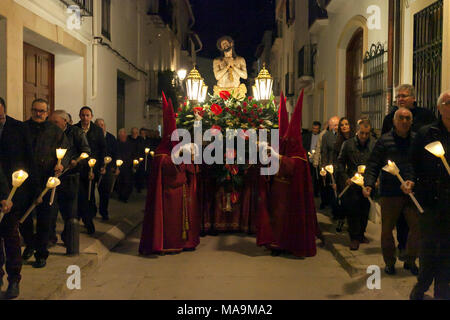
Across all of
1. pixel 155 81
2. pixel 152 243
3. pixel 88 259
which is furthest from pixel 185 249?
pixel 155 81

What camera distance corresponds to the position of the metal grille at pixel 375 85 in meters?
10.9

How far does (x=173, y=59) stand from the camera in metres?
32.1

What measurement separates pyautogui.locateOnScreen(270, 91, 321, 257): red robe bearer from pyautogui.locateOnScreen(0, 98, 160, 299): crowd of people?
2758mm

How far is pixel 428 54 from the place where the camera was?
8727mm

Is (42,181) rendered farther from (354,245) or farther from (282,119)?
(354,245)

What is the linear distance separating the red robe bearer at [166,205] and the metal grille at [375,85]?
204 inches

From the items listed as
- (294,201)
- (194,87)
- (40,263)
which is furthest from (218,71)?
(40,263)

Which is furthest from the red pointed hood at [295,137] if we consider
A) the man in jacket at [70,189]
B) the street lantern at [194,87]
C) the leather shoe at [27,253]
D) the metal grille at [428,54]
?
the street lantern at [194,87]

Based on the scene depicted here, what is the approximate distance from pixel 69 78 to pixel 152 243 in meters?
6.38

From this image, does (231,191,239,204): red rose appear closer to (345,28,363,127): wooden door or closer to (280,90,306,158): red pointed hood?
(280,90,306,158): red pointed hood

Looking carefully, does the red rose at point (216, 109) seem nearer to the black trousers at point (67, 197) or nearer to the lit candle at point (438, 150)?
the black trousers at point (67, 197)

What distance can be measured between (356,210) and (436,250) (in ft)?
8.62

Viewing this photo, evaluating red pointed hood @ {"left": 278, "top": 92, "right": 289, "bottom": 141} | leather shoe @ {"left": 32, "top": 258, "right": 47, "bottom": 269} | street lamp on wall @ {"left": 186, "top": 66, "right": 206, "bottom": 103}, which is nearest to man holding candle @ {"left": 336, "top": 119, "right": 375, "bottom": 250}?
red pointed hood @ {"left": 278, "top": 92, "right": 289, "bottom": 141}

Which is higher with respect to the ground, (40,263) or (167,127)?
(167,127)
